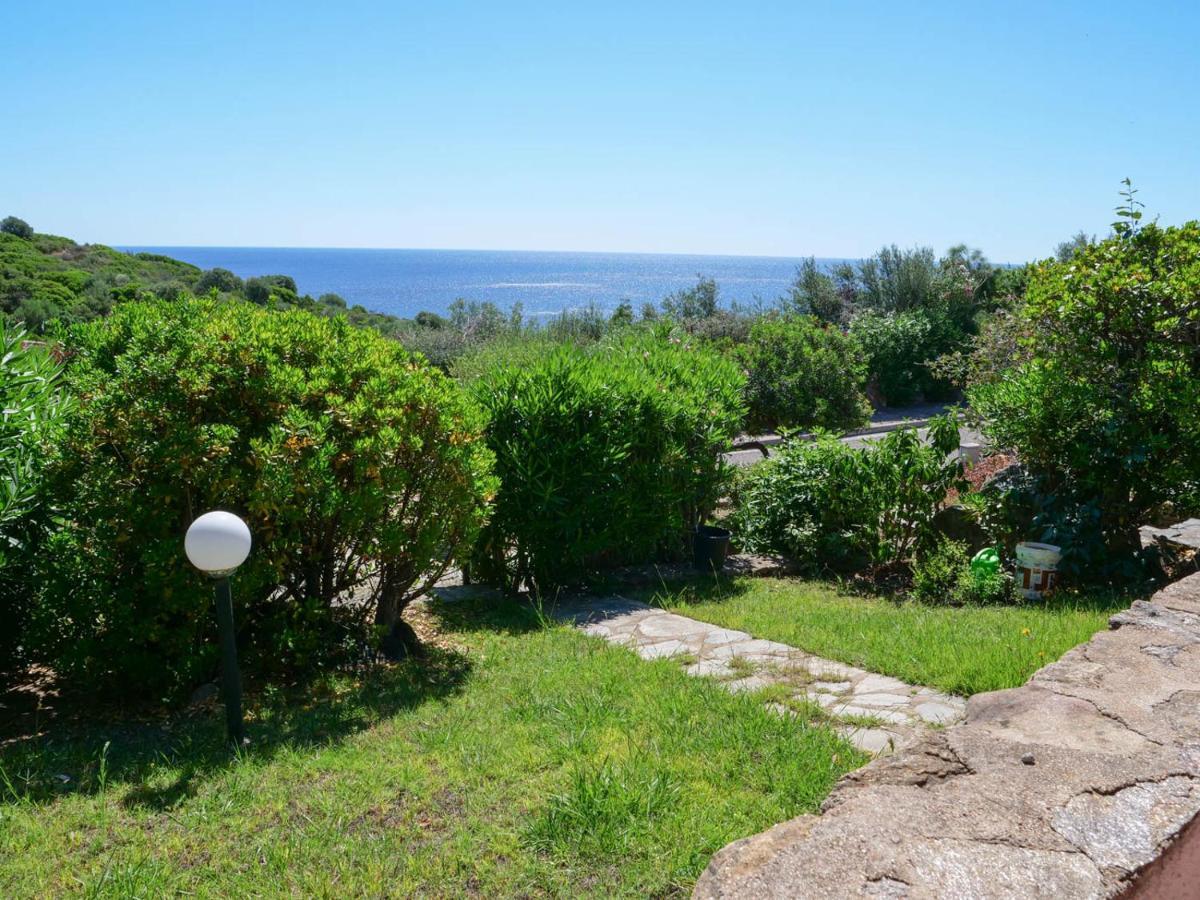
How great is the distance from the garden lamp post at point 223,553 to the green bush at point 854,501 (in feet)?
16.8

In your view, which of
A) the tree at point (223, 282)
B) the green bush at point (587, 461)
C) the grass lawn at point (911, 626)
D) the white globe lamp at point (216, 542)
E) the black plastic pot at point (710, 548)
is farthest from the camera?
the tree at point (223, 282)

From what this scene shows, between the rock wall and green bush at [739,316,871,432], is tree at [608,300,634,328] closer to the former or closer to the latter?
green bush at [739,316,871,432]

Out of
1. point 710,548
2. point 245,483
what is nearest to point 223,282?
point 710,548

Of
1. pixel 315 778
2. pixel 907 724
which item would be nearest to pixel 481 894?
pixel 315 778

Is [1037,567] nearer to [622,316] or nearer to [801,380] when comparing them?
[801,380]

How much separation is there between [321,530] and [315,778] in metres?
1.77

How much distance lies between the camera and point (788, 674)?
16.6ft

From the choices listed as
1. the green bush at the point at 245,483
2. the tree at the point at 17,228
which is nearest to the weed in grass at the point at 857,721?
the green bush at the point at 245,483

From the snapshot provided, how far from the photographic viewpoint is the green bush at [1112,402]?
6.79 metres

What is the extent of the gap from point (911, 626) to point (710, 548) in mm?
2459

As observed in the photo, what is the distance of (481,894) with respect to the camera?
9.45 ft

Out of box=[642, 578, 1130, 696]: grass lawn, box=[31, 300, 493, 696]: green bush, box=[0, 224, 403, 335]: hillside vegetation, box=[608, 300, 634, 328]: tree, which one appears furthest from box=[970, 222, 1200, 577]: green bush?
box=[0, 224, 403, 335]: hillside vegetation

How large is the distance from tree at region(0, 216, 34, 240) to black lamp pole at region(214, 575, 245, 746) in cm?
3900

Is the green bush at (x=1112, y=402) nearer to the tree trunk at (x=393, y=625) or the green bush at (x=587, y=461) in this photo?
the green bush at (x=587, y=461)
